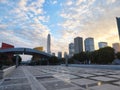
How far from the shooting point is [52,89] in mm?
8297

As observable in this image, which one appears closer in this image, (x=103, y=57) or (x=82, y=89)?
(x=82, y=89)

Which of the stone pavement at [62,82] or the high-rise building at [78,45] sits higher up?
the high-rise building at [78,45]

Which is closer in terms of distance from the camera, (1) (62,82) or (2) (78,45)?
(1) (62,82)

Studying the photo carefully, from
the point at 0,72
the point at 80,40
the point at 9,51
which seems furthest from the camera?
the point at 80,40

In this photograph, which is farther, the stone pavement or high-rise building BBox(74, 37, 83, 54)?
high-rise building BBox(74, 37, 83, 54)

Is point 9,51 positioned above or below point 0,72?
above

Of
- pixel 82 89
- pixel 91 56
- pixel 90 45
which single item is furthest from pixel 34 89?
pixel 90 45

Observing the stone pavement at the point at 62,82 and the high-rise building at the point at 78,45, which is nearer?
the stone pavement at the point at 62,82

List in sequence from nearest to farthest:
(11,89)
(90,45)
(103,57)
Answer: (11,89)
(103,57)
(90,45)

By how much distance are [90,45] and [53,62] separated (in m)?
65.9

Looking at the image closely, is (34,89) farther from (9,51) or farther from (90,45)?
(90,45)

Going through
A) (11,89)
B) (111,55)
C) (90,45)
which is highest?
(90,45)

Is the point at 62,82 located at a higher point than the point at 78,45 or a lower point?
lower

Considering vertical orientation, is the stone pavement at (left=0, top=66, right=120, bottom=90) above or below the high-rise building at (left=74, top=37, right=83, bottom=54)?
below
